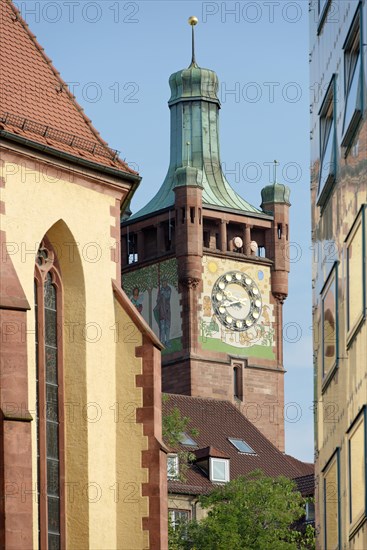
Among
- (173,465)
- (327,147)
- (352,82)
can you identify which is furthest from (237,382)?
(352,82)

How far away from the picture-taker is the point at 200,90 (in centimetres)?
9969

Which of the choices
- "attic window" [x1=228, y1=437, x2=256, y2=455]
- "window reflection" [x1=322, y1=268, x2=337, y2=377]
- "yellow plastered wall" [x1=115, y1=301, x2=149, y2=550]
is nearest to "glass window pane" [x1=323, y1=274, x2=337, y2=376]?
"window reflection" [x1=322, y1=268, x2=337, y2=377]

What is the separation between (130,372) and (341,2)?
12895 millimetres

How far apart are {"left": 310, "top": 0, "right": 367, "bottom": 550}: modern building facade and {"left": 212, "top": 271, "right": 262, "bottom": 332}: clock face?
70741 millimetres

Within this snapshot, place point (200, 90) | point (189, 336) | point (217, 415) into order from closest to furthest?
point (217, 415)
point (189, 336)
point (200, 90)

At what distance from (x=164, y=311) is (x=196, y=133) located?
960 centimetres

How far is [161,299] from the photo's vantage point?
94625mm

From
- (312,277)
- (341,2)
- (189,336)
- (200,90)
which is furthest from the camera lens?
(200,90)

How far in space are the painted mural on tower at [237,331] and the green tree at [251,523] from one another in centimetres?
3796

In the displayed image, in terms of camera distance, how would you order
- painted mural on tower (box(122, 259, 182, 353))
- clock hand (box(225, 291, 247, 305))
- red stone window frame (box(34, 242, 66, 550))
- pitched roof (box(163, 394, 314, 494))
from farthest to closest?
clock hand (box(225, 291, 247, 305)) → painted mural on tower (box(122, 259, 182, 353)) → pitched roof (box(163, 394, 314, 494)) → red stone window frame (box(34, 242, 66, 550))

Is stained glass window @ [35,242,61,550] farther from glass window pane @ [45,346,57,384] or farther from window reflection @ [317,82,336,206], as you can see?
window reflection @ [317,82,336,206]

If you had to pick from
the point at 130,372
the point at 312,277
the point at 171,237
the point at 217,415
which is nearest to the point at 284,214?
the point at 171,237

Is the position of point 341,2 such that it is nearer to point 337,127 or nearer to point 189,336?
point 337,127

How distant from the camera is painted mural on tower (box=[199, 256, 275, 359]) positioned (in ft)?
308
